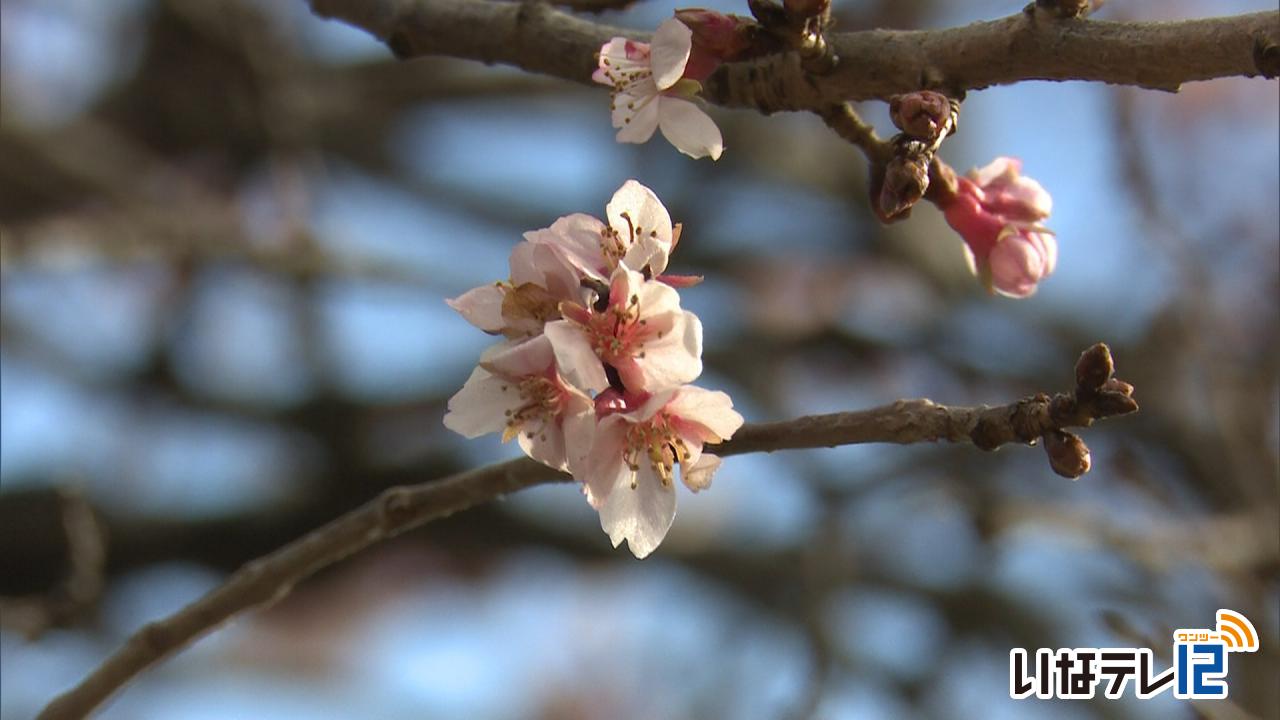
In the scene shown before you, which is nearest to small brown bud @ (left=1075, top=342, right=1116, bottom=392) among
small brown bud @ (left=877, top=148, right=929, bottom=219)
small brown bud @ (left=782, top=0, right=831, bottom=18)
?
small brown bud @ (left=877, top=148, right=929, bottom=219)

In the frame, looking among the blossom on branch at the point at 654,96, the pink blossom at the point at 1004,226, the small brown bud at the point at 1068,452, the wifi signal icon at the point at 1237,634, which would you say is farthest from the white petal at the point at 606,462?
the wifi signal icon at the point at 1237,634

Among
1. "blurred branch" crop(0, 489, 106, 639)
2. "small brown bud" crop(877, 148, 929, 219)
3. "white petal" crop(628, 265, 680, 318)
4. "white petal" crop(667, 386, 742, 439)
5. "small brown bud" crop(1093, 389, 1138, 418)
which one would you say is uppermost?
Result: "small brown bud" crop(877, 148, 929, 219)

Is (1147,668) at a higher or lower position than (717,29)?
lower

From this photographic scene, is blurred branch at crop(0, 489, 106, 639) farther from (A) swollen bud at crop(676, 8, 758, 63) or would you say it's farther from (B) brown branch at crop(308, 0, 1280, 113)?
(A) swollen bud at crop(676, 8, 758, 63)

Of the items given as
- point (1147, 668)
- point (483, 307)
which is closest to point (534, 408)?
point (483, 307)

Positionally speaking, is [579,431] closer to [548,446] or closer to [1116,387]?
[548,446]

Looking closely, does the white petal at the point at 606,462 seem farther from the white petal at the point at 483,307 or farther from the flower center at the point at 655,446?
the white petal at the point at 483,307
